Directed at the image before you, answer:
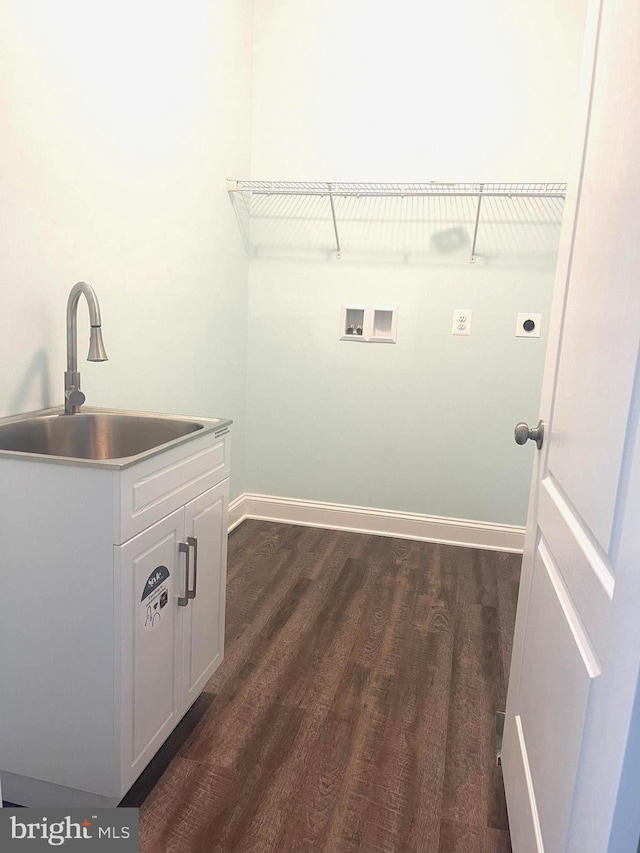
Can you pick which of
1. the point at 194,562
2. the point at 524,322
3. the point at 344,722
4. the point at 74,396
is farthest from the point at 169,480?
the point at 524,322

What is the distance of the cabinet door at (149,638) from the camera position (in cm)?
138

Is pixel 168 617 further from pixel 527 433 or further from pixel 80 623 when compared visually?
pixel 527 433

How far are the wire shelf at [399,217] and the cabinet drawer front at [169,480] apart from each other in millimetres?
1811

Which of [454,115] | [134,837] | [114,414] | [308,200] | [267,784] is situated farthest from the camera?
[308,200]

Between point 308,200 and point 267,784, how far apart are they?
2.73 m

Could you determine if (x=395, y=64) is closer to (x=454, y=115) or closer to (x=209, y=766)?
(x=454, y=115)

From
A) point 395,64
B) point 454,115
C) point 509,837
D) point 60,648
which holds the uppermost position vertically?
point 395,64

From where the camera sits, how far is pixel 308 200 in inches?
130

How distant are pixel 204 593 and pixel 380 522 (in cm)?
185

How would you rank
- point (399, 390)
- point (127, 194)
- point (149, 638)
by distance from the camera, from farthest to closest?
point (399, 390), point (127, 194), point (149, 638)

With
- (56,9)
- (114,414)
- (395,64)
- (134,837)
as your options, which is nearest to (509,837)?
(134,837)

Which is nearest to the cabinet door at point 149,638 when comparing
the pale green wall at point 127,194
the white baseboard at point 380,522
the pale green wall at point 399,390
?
the pale green wall at point 127,194

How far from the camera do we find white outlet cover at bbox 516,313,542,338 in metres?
3.14

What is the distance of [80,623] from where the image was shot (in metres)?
1.36
